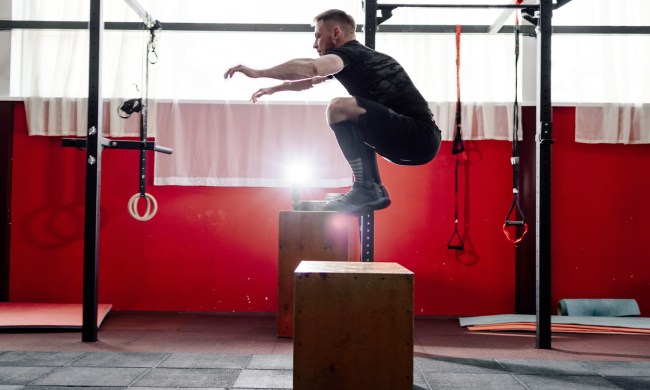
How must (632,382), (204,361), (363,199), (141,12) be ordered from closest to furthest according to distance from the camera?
1. (363,199)
2. (632,382)
3. (204,361)
4. (141,12)

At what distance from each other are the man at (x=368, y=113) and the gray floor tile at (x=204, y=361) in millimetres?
1290

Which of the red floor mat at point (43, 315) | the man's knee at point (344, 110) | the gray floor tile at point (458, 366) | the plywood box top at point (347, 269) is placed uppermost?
the man's knee at point (344, 110)

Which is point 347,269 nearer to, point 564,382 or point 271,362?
point 271,362

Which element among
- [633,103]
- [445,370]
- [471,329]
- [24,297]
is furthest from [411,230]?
[24,297]

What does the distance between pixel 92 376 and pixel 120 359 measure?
40 cm

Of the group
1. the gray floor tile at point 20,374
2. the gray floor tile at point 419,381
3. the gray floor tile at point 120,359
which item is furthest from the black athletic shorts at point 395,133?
the gray floor tile at point 20,374

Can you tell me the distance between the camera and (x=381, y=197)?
2.85m

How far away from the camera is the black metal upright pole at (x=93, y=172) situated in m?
3.99

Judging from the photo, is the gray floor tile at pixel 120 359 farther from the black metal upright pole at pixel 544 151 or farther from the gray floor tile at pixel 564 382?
the black metal upright pole at pixel 544 151

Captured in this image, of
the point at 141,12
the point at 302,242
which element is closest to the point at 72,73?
the point at 141,12

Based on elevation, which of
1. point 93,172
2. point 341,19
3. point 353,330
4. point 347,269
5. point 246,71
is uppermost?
point 341,19

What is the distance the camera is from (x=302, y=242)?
430 centimetres

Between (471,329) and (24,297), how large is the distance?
406 centimetres

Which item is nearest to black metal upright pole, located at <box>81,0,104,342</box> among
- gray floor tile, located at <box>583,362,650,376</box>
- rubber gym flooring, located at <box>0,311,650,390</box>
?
rubber gym flooring, located at <box>0,311,650,390</box>
